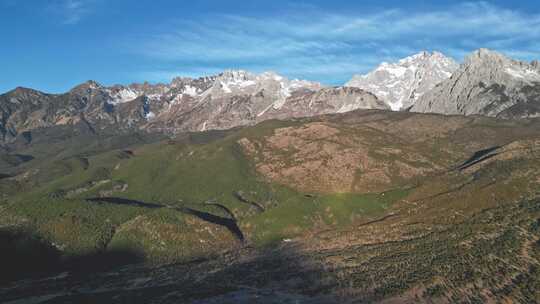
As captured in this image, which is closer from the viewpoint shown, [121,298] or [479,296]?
[479,296]

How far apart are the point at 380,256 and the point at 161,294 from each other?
7242 centimetres

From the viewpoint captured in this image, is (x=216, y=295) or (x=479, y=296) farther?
(x=216, y=295)

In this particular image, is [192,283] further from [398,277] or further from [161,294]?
[398,277]

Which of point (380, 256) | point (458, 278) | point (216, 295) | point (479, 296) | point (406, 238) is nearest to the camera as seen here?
point (479, 296)

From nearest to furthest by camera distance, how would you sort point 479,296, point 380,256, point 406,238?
1. point 479,296
2. point 380,256
3. point 406,238

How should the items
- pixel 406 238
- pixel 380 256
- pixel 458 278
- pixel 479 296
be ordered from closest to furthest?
pixel 479 296 < pixel 458 278 < pixel 380 256 < pixel 406 238

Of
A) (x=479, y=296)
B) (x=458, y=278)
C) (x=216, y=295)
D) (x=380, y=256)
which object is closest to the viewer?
(x=479, y=296)

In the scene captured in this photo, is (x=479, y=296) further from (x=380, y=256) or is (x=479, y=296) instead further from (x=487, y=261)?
(x=380, y=256)

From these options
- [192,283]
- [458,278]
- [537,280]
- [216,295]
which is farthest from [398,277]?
[192,283]

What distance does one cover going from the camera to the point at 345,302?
147 metres

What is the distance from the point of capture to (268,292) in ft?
545

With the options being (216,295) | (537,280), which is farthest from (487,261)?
(216,295)

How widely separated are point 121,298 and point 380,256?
281 feet

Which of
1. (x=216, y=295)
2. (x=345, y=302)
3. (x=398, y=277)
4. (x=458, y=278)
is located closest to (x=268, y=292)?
(x=216, y=295)
